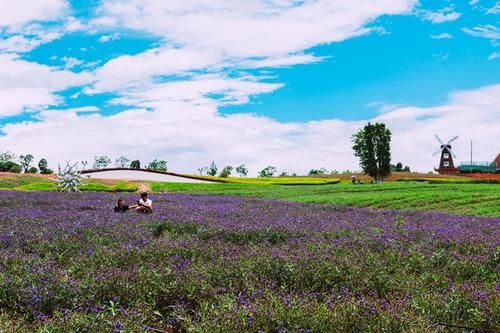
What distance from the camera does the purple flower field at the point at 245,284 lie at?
15.2 ft

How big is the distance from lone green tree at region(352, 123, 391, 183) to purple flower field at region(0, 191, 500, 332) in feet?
209

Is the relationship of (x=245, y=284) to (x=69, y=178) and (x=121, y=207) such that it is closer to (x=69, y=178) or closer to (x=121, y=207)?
(x=121, y=207)

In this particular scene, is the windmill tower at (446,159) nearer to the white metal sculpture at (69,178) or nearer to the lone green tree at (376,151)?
the lone green tree at (376,151)

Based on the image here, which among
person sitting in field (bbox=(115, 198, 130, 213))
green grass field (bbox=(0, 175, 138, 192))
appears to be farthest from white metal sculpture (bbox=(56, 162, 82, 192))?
person sitting in field (bbox=(115, 198, 130, 213))

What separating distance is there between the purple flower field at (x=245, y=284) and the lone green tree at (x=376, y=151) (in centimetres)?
Answer: 6358

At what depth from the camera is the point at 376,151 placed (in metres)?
73.2

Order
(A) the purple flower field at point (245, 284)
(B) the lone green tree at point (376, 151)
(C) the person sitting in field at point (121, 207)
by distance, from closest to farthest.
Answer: (A) the purple flower field at point (245, 284) < (C) the person sitting in field at point (121, 207) < (B) the lone green tree at point (376, 151)

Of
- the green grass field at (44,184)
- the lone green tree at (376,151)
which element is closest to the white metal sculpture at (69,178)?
the green grass field at (44,184)

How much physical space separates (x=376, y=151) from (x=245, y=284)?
2728 inches

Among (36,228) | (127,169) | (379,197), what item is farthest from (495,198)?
(127,169)

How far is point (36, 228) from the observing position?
35.8ft

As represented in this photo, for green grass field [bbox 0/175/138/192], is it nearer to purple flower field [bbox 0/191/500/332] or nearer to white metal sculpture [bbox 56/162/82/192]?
white metal sculpture [bbox 56/162/82/192]

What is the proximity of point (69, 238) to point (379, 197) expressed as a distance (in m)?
22.6

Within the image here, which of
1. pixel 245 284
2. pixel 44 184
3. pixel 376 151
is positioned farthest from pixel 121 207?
pixel 376 151
